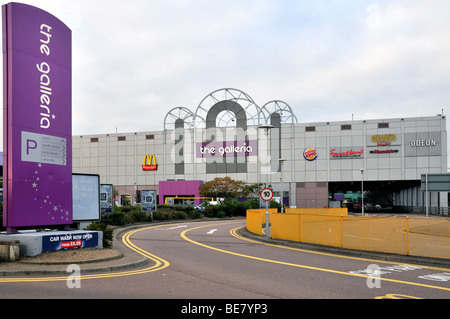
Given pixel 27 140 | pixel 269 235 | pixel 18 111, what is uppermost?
pixel 18 111

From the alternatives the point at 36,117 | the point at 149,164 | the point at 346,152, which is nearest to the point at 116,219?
the point at 36,117

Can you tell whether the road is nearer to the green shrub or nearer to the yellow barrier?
the yellow barrier

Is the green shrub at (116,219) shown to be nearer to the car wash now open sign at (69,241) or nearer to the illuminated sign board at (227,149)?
the car wash now open sign at (69,241)

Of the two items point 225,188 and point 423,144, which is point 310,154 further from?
point 225,188

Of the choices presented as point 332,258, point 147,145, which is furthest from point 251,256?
point 147,145

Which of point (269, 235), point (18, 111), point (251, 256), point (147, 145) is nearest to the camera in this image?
point (18, 111)

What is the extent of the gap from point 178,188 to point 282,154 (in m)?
19.4

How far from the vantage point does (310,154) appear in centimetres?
7056

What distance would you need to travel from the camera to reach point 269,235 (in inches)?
814

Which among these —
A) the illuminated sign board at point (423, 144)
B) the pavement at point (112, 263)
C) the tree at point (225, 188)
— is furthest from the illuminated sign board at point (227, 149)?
the pavement at point (112, 263)

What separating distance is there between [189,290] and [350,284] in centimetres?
Result: 380

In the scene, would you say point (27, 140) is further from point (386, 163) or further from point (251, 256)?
point (386, 163)
